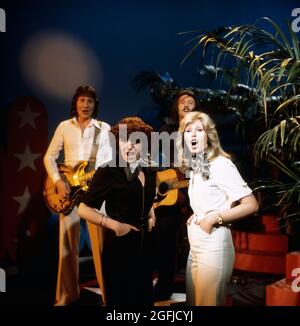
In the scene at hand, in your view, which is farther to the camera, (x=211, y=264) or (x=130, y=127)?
(x=130, y=127)

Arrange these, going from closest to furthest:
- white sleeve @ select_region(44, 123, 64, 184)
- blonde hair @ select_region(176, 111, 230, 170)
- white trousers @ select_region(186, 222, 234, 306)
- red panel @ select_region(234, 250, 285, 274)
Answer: white trousers @ select_region(186, 222, 234, 306) < blonde hair @ select_region(176, 111, 230, 170) < white sleeve @ select_region(44, 123, 64, 184) < red panel @ select_region(234, 250, 285, 274)

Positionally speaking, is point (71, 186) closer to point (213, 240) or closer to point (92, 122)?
point (92, 122)

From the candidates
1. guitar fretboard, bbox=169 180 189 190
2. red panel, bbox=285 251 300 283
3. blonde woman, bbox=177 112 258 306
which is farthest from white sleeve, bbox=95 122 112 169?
red panel, bbox=285 251 300 283

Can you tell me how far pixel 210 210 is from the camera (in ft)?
8.05

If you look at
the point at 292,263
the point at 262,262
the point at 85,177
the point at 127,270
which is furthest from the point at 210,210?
the point at 262,262

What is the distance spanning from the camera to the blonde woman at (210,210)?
2391 mm

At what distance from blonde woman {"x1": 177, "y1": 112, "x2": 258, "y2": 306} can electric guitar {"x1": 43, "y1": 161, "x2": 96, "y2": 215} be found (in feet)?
4.06

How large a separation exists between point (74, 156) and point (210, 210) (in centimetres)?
153

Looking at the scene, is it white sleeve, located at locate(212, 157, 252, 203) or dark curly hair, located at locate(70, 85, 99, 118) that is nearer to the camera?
white sleeve, located at locate(212, 157, 252, 203)

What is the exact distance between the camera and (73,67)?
155 inches

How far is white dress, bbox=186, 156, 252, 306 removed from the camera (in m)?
2.39

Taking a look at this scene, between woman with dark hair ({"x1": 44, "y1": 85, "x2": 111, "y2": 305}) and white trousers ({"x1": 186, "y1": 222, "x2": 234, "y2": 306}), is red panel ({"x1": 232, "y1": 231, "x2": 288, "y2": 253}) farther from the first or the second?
white trousers ({"x1": 186, "y1": 222, "x2": 234, "y2": 306})

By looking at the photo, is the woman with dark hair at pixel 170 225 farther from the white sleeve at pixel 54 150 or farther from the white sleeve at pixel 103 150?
the white sleeve at pixel 54 150

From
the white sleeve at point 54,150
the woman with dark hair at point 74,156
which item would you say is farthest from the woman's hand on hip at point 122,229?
the white sleeve at point 54,150
